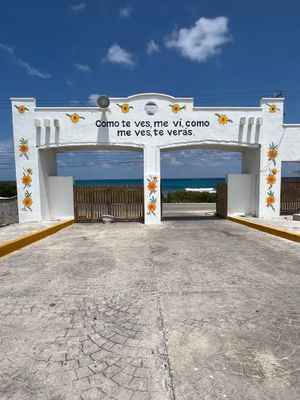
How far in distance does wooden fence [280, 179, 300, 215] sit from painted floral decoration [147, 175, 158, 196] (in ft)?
23.1

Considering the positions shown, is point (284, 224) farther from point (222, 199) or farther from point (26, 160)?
point (26, 160)

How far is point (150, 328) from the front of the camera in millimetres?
3145

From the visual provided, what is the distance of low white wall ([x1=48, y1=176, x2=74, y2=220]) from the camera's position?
13.2m

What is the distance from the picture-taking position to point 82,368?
2477 mm

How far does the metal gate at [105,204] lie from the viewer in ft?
43.4

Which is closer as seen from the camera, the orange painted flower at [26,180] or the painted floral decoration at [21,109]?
the painted floral decoration at [21,109]

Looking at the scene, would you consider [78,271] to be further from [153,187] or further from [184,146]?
[184,146]

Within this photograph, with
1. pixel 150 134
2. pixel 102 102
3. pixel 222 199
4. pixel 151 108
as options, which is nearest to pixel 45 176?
pixel 102 102

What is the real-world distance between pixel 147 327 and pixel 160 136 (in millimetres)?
10319

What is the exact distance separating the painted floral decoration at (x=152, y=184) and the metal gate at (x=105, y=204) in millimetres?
855

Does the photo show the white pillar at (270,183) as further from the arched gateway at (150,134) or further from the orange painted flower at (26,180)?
the orange painted flower at (26,180)

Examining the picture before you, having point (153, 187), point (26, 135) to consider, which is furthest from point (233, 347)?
point (26, 135)

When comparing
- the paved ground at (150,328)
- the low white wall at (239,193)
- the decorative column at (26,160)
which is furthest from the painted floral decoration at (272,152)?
the decorative column at (26,160)

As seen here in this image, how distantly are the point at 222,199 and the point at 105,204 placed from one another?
701 cm
